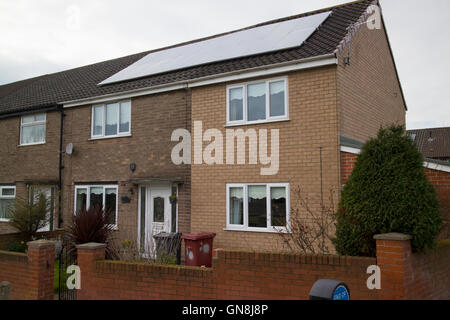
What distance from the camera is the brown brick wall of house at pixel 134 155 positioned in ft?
39.2

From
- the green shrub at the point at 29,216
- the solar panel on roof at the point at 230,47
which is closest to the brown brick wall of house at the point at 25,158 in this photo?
the green shrub at the point at 29,216

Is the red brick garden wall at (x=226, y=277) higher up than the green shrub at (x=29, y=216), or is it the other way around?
the green shrub at (x=29, y=216)

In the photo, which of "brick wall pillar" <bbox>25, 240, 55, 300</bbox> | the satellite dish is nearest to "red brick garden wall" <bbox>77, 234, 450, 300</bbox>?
"brick wall pillar" <bbox>25, 240, 55, 300</bbox>

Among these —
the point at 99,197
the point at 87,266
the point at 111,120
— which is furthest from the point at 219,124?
the point at 87,266

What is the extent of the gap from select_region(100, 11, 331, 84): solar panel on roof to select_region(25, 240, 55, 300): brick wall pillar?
732cm

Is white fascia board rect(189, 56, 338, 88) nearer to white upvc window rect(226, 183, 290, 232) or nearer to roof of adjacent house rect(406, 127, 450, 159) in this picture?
white upvc window rect(226, 183, 290, 232)

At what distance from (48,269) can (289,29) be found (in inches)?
381

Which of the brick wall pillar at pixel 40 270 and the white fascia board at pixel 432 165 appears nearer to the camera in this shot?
the brick wall pillar at pixel 40 270

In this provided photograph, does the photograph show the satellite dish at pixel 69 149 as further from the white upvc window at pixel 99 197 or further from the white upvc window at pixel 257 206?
the white upvc window at pixel 257 206

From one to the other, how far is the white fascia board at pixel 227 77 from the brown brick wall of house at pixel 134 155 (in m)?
0.20

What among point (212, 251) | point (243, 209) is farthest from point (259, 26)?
point (212, 251)

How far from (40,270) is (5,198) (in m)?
10.4

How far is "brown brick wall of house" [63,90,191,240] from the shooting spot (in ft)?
39.2
